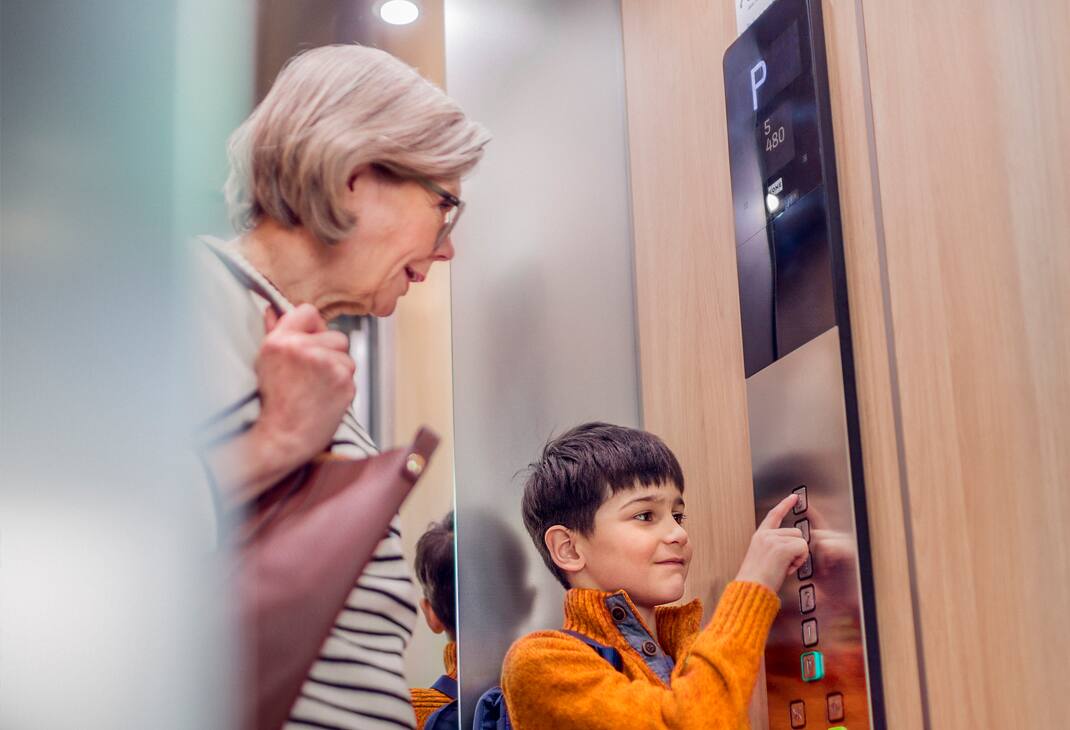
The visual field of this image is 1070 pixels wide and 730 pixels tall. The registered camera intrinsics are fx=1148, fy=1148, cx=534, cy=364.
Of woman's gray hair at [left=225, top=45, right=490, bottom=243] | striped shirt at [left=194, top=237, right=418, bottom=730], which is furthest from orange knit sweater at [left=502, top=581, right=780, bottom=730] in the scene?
woman's gray hair at [left=225, top=45, right=490, bottom=243]

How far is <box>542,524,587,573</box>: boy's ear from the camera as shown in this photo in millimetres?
1219

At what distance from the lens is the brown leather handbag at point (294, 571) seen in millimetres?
1101

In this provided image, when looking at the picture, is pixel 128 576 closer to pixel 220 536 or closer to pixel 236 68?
pixel 220 536

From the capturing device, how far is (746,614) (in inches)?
45.3

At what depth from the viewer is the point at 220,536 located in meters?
1.11

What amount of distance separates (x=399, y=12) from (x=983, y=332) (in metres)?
0.74

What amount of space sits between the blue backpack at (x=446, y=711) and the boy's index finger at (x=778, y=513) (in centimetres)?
37

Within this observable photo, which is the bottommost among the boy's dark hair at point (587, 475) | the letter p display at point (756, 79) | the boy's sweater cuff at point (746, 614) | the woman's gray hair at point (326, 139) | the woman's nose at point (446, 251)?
the boy's sweater cuff at point (746, 614)

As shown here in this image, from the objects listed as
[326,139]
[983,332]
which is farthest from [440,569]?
[983,332]

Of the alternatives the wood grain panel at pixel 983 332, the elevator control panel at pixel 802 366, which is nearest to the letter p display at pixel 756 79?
the elevator control panel at pixel 802 366

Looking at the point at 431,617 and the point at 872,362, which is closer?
the point at 872,362

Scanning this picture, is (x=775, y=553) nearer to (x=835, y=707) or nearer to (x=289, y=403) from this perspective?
(x=835, y=707)

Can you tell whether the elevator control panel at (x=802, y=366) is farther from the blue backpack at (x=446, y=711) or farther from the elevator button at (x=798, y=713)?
the blue backpack at (x=446, y=711)

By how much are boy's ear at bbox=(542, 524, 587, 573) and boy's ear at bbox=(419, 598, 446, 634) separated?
14 centimetres
